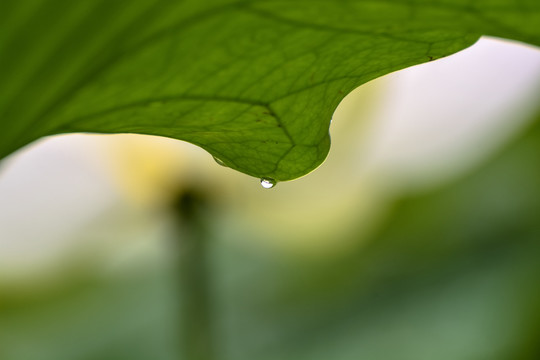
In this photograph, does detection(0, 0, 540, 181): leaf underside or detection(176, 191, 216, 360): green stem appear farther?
detection(176, 191, 216, 360): green stem

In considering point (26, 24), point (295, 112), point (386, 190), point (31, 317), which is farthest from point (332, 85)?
point (31, 317)

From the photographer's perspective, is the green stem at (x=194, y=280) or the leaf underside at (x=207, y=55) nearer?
the leaf underside at (x=207, y=55)

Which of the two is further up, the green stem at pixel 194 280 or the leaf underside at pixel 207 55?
the green stem at pixel 194 280

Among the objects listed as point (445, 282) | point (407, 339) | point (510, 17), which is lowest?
point (510, 17)

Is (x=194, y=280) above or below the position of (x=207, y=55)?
above

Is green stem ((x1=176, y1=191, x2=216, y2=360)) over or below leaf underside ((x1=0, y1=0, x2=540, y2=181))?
over

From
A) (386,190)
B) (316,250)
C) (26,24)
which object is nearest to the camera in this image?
(26,24)

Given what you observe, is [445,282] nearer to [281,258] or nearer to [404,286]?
[404,286]

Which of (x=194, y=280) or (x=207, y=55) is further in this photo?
(x=194, y=280)
